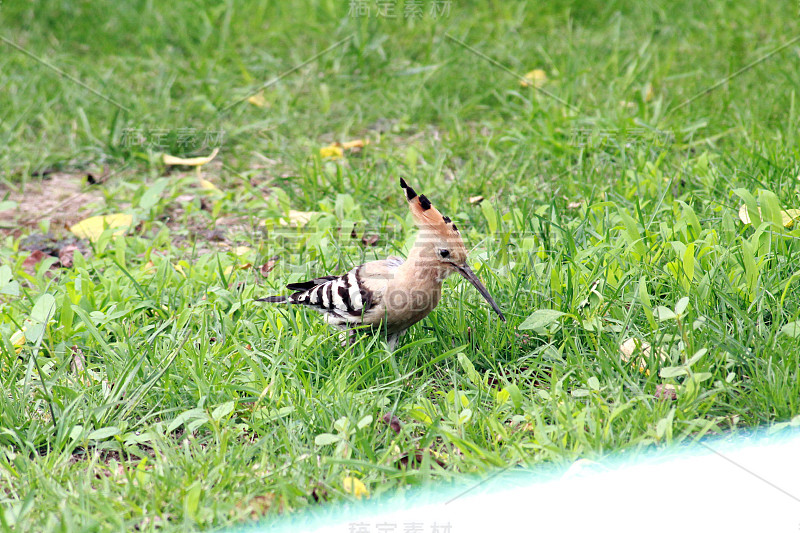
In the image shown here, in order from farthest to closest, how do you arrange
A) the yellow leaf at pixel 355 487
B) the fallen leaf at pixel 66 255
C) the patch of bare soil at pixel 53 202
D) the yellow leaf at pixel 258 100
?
the yellow leaf at pixel 258 100 < the patch of bare soil at pixel 53 202 < the fallen leaf at pixel 66 255 < the yellow leaf at pixel 355 487

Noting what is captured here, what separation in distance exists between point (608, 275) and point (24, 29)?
6548 mm

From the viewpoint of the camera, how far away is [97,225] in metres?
4.89

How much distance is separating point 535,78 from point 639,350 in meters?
3.69

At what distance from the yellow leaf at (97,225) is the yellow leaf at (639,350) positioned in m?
3.13

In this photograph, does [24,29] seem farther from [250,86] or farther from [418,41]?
[418,41]

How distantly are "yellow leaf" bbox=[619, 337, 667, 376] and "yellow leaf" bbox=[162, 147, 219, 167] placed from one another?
3.26 m

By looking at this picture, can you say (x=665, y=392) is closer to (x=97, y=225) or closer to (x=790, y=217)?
(x=790, y=217)

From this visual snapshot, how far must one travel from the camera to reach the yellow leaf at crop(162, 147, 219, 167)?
5.37 m

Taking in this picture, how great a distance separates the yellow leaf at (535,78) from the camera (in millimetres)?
6142

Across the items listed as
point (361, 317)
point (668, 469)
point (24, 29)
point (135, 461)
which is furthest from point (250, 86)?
point (668, 469)

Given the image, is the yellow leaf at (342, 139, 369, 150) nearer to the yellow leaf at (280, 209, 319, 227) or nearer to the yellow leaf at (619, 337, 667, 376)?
the yellow leaf at (280, 209, 319, 227)

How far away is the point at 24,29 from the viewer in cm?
754

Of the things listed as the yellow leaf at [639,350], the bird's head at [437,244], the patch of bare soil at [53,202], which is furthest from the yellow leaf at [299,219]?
the yellow leaf at [639,350]

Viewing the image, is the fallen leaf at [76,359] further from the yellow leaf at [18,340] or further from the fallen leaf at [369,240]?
the fallen leaf at [369,240]
